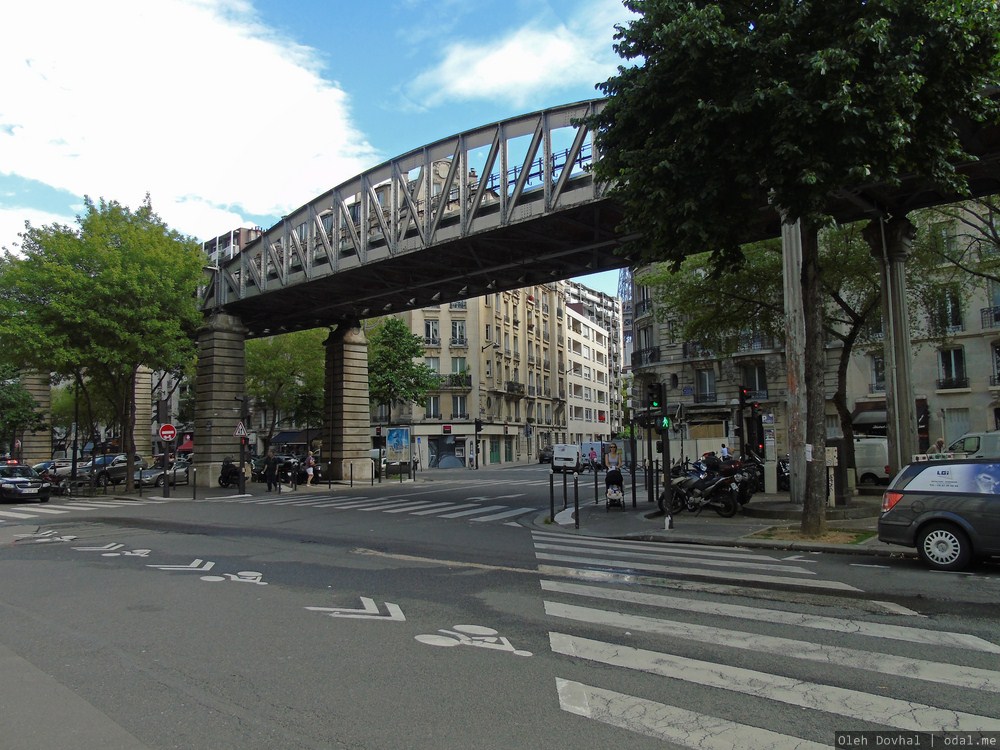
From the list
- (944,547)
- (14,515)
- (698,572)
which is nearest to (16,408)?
(14,515)

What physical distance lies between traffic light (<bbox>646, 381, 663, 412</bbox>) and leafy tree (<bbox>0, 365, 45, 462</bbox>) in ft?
153

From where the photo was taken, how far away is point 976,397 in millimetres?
34812

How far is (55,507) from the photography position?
23.7 meters

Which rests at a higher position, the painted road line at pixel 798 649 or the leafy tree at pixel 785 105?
the leafy tree at pixel 785 105

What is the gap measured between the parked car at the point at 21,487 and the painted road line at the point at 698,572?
23.1 meters

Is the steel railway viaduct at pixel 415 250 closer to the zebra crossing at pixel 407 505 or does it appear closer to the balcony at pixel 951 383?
the zebra crossing at pixel 407 505

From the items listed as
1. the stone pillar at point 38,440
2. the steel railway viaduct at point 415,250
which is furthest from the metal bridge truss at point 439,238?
the stone pillar at point 38,440

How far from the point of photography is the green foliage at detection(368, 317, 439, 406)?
159 ft

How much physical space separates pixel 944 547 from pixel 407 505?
16186mm

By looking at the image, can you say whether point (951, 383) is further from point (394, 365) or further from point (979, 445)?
point (394, 365)

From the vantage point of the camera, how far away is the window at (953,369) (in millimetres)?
35188

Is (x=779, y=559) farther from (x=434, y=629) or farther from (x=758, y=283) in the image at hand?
(x=758, y=283)

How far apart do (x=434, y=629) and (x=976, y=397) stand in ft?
121

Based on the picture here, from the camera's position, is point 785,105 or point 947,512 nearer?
point 947,512
